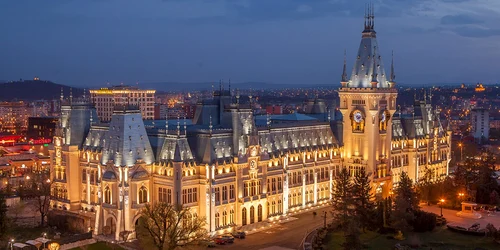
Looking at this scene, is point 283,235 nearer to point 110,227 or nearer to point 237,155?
point 237,155

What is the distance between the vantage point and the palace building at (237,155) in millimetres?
87625

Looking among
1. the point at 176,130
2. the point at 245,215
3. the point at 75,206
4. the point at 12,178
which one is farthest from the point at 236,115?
the point at 12,178

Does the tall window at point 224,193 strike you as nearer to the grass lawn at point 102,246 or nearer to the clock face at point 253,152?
the clock face at point 253,152

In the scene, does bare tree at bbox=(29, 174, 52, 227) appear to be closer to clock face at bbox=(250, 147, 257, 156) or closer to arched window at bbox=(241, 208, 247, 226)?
arched window at bbox=(241, 208, 247, 226)

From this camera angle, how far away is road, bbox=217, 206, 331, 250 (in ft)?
276

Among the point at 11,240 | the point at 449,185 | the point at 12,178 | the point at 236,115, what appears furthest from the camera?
the point at 12,178

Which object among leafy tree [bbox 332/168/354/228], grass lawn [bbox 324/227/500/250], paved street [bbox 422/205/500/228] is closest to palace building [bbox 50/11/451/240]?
leafy tree [bbox 332/168/354/228]

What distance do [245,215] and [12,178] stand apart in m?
61.7

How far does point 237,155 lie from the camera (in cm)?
9219

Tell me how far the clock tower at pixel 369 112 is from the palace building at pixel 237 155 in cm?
21

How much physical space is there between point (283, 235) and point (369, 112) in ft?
115

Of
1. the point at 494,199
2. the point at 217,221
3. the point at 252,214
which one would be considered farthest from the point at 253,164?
the point at 494,199

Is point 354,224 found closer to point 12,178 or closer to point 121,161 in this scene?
point 121,161

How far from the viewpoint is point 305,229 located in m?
94.8
